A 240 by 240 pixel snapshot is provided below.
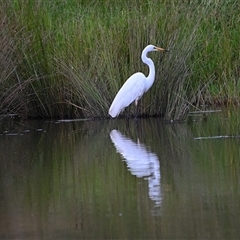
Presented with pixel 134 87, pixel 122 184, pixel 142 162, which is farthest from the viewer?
pixel 134 87

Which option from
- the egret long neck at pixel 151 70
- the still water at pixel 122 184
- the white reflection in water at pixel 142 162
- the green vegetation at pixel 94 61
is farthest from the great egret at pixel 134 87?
the white reflection in water at pixel 142 162

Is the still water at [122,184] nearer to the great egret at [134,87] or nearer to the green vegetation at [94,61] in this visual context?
the great egret at [134,87]

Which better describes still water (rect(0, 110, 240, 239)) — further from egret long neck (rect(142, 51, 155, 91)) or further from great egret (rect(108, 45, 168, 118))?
egret long neck (rect(142, 51, 155, 91))

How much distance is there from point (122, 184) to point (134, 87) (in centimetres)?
570

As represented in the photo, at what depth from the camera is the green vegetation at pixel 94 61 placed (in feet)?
39.5

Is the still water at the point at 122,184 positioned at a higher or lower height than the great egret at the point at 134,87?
lower

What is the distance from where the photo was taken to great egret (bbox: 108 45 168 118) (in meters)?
12.0

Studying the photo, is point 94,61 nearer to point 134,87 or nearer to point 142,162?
point 134,87

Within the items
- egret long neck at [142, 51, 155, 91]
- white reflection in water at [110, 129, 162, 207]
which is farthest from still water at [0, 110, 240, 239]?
egret long neck at [142, 51, 155, 91]

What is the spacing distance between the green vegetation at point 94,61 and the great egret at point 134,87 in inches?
12.3

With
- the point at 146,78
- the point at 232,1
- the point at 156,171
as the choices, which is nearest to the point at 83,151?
the point at 156,171

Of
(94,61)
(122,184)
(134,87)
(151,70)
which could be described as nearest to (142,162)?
(122,184)

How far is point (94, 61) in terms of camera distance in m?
12.3

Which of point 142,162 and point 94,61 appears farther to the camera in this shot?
point 94,61
